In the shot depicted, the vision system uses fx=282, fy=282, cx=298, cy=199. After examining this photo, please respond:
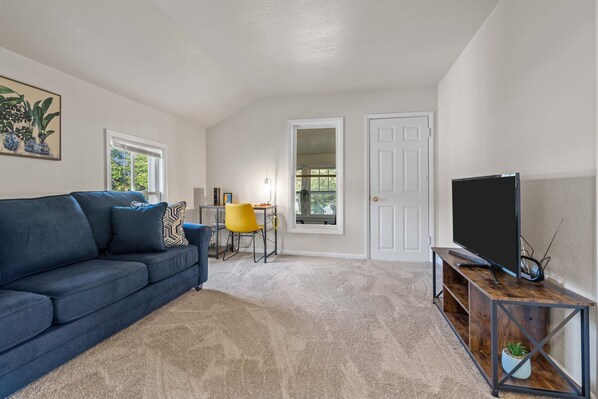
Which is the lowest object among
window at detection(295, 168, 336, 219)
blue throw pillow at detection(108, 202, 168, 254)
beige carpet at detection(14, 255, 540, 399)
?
beige carpet at detection(14, 255, 540, 399)

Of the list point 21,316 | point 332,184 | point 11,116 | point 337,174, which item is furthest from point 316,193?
point 21,316

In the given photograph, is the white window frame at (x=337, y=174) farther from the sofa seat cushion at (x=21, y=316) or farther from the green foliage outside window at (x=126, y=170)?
the sofa seat cushion at (x=21, y=316)

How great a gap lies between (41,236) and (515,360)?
2.93 metres

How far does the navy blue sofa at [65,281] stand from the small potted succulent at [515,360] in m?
2.30

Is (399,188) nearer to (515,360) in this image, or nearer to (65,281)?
(515,360)

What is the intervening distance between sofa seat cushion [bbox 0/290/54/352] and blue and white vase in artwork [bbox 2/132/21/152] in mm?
1286

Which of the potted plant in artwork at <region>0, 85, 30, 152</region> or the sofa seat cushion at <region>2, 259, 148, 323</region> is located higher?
the potted plant in artwork at <region>0, 85, 30, 152</region>

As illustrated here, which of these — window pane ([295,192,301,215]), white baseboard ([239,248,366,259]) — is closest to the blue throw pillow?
white baseboard ([239,248,366,259])

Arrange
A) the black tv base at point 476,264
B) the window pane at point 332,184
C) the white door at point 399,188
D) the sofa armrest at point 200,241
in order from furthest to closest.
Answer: the window pane at point 332,184
the white door at point 399,188
the sofa armrest at point 200,241
the black tv base at point 476,264

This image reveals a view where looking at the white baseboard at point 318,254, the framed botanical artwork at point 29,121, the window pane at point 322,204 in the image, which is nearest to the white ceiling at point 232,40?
the framed botanical artwork at point 29,121

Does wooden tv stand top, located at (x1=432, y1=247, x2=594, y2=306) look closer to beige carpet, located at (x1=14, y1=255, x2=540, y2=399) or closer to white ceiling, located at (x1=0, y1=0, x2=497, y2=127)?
beige carpet, located at (x1=14, y1=255, x2=540, y2=399)

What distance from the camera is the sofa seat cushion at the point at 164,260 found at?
2180 millimetres

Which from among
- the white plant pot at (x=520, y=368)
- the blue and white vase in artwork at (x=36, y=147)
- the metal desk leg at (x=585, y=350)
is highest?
the blue and white vase in artwork at (x=36, y=147)

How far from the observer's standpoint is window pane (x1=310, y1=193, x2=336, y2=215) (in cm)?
449
